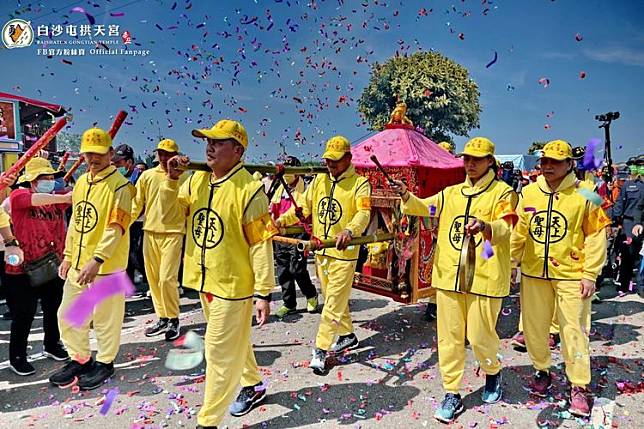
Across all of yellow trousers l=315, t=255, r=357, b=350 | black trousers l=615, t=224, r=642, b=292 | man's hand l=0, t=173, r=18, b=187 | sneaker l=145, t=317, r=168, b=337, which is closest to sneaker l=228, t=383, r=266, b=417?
yellow trousers l=315, t=255, r=357, b=350

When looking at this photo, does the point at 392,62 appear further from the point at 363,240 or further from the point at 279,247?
the point at 363,240

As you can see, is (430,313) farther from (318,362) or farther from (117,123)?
(117,123)

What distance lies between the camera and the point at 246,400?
3426mm

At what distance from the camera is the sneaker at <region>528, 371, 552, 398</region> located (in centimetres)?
372

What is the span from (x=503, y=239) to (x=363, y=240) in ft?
3.82

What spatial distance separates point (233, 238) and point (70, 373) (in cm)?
219

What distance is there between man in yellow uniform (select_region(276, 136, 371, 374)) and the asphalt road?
429 mm

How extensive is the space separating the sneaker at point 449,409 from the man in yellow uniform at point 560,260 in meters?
0.79

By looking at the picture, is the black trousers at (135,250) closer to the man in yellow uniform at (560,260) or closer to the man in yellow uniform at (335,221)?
the man in yellow uniform at (335,221)

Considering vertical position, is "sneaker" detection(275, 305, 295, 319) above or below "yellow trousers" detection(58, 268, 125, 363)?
below

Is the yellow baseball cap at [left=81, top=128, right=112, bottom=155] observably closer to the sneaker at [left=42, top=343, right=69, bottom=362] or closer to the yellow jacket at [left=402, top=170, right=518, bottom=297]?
the sneaker at [left=42, top=343, right=69, bottom=362]

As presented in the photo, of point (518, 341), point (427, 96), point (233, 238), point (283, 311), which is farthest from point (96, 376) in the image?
point (427, 96)

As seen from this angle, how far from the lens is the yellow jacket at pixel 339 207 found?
4.21m

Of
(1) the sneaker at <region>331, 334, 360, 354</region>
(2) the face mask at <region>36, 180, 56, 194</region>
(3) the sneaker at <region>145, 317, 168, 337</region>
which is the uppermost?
(2) the face mask at <region>36, 180, 56, 194</region>
